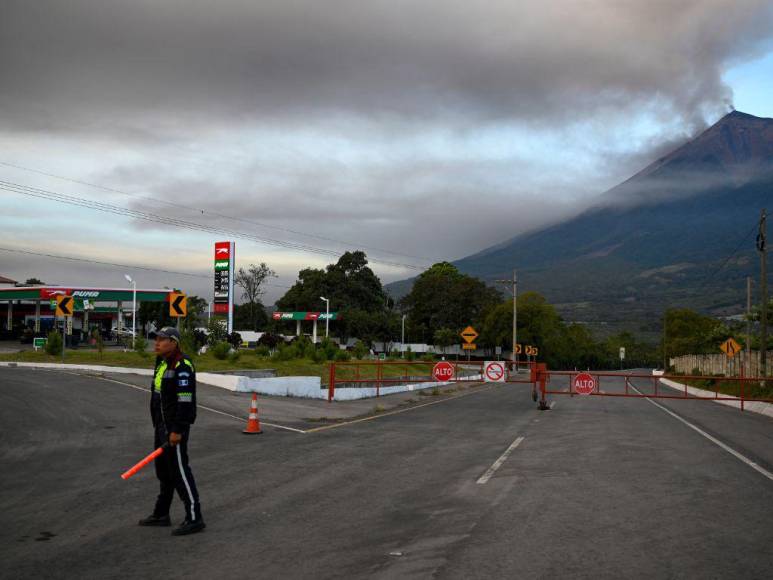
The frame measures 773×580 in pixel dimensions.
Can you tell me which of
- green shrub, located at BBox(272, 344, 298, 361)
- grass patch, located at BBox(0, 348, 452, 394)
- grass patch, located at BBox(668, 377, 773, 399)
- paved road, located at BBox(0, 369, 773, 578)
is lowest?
grass patch, located at BBox(668, 377, 773, 399)

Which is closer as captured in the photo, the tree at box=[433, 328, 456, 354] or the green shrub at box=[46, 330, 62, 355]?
the green shrub at box=[46, 330, 62, 355]

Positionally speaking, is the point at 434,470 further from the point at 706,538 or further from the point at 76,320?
the point at 76,320

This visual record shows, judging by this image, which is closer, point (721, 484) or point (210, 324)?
point (721, 484)

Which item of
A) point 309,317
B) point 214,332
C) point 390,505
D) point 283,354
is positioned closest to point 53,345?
point 283,354

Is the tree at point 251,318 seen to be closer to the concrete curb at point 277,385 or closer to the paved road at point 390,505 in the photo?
the concrete curb at point 277,385

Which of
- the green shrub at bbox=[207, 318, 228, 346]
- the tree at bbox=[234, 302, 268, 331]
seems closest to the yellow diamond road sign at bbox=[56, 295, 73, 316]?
the green shrub at bbox=[207, 318, 228, 346]

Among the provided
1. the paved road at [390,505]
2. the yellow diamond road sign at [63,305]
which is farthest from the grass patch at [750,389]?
the yellow diamond road sign at [63,305]

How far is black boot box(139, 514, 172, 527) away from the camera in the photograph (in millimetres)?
7559

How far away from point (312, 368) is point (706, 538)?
31.3 metres

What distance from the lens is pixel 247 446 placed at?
45.5 ft

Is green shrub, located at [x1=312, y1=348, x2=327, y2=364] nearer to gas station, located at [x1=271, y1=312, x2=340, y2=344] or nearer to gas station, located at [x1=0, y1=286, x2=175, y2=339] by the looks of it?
gas station, located at [x1=0, y1=286, x2=175, y2=339]

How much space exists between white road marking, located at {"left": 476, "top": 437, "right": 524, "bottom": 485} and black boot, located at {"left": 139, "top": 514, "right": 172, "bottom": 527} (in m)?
4.36

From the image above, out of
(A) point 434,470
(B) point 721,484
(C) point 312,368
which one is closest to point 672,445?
(B) point 721,484

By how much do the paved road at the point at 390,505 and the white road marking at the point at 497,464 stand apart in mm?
104
